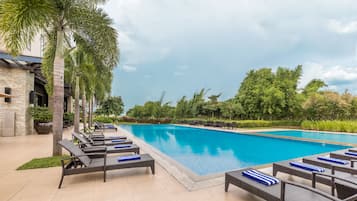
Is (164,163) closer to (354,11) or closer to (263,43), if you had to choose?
(354,11)

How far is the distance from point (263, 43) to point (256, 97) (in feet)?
25.3

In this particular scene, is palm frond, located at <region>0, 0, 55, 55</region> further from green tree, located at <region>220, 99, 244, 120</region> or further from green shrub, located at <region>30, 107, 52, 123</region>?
green tree, located at <region>220, 99, 244, 120</region>

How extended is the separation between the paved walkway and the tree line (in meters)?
22.0

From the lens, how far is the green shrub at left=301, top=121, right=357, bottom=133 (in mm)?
16156

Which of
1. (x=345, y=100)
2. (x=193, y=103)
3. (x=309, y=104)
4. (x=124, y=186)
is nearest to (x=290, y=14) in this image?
(x=309, y=104)

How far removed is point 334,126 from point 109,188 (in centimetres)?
2115

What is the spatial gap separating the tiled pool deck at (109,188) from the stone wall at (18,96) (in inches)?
313

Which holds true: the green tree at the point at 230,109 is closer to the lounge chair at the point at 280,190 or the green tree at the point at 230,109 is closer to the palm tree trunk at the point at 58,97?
the palm tree trunk at the point at 58,97

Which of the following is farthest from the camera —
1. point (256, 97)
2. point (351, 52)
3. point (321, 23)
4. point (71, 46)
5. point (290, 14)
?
point (256, 97)

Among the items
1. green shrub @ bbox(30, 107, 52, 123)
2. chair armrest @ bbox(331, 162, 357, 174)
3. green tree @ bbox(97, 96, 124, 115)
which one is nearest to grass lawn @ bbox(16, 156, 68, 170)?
chair armrest @ bbox(331, 162, 357, 174)

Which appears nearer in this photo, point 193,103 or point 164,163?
point 164,163

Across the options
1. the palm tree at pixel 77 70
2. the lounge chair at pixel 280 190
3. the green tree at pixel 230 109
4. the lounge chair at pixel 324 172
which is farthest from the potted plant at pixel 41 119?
the green tree at pixel 230 109

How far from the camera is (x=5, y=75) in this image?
1029cm

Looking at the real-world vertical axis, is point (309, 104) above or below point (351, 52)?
below
